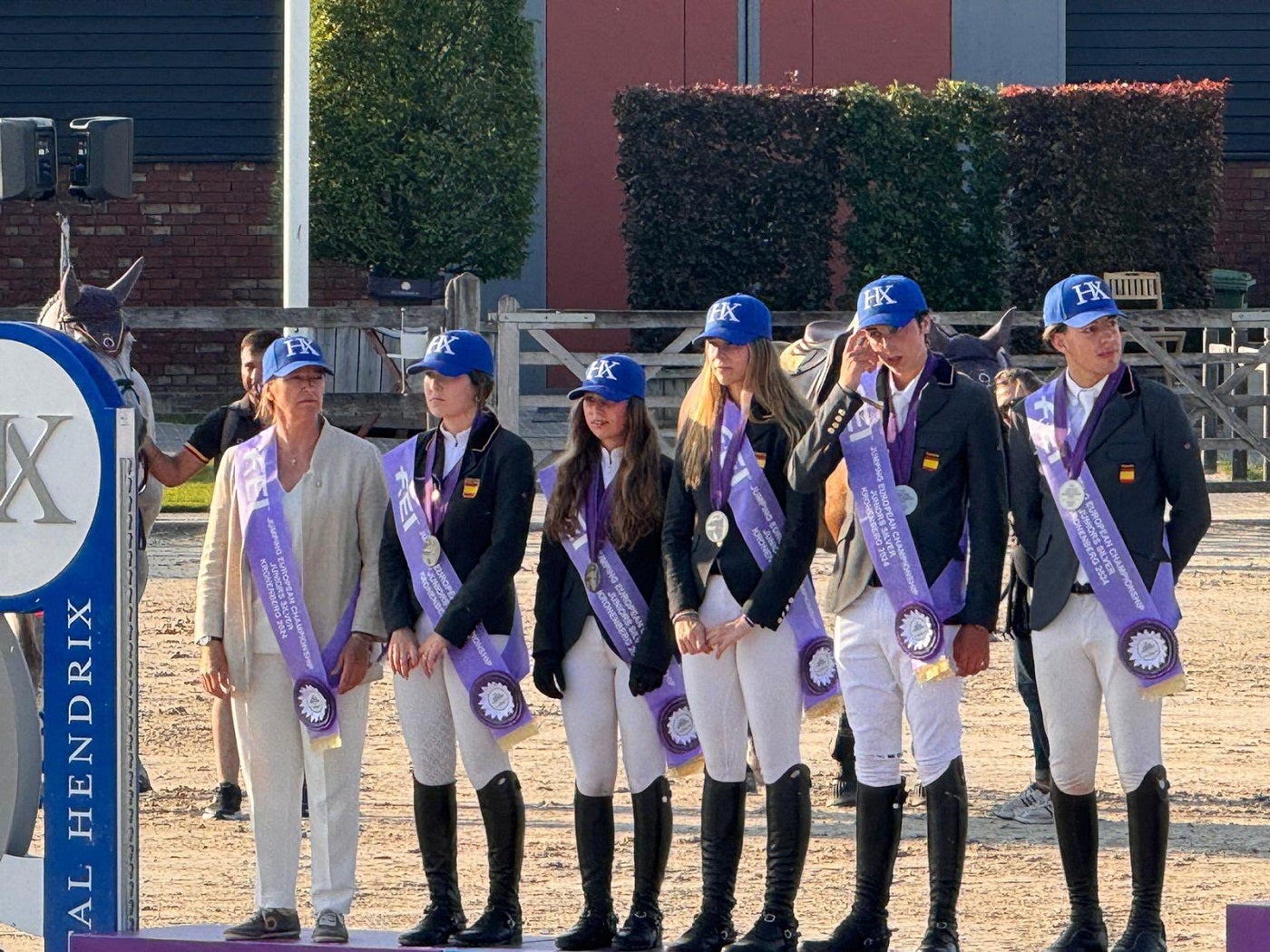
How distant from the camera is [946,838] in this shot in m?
6.23

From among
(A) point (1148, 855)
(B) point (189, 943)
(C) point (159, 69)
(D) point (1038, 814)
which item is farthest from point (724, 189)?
(B) point (189, 943)

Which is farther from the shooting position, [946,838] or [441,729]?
[441,729]

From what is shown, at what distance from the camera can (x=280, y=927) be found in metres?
6.45

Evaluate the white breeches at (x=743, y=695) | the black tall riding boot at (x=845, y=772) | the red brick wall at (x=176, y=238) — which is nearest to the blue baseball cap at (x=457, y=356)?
the white breeches at (x=743, y=695)

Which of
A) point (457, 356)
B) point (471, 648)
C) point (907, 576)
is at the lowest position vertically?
point (471, 648)

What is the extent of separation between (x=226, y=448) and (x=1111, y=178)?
15135 millimetres

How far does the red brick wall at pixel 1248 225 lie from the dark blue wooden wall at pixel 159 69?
10948 mm

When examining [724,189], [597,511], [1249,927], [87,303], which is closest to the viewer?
[1249,927]

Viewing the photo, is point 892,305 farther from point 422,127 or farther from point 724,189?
point 422,127

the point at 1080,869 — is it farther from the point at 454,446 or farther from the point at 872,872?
the point at 454,446

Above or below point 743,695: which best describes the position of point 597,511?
above

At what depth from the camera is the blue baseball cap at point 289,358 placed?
6.65 meters

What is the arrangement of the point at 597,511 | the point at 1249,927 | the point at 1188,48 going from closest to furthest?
1. the point at 1249,927
2. the point at 597,511
3. the point at 1188,48

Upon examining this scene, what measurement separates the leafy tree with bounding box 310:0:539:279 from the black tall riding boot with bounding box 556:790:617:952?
54.4 ft
